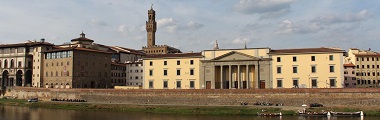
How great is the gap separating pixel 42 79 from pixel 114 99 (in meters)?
24.9

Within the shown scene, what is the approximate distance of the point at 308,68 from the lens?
6066 cm

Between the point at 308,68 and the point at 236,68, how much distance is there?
1200cm

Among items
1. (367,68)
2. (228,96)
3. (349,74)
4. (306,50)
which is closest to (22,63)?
(228,96)

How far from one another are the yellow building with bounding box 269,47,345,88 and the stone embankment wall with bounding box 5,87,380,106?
8064 mm

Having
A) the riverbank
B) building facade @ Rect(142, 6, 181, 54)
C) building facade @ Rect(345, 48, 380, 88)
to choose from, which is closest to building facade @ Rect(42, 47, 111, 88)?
the riverbank

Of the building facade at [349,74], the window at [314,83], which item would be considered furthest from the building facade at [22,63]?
the building facade at [349,74]

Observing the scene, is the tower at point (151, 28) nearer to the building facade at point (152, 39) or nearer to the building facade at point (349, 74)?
the building facade at point (152, 39)

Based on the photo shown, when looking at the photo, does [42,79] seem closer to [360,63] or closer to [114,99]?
[114,99]

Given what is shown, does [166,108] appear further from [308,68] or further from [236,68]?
[308,68]

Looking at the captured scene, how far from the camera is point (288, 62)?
61.9m

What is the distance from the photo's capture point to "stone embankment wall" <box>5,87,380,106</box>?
5031cm

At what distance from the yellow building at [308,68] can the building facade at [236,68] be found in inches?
71.1

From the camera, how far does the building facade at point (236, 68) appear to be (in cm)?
6350

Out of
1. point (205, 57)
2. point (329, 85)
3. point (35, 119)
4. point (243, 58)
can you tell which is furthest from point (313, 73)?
point (35, 119)
